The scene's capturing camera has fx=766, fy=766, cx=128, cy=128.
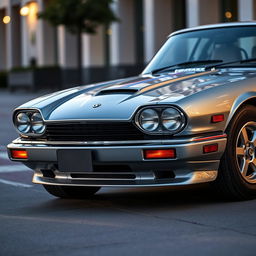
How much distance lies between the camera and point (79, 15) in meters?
28.8

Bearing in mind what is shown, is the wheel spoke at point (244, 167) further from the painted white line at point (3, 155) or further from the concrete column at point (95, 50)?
the concrete column at point (95, 50)

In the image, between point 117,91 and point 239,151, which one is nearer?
point 239,151

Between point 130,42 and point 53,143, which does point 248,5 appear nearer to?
point 130,42

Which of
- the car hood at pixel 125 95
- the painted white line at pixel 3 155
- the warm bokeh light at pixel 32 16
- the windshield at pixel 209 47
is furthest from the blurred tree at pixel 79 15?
the car hood at pixel 125 95

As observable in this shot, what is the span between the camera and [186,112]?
5.49m

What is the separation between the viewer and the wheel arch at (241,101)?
5.85 metres

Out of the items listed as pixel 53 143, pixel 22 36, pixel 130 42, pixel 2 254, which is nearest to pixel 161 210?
pixel 53 143

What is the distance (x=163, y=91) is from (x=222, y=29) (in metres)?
1.54

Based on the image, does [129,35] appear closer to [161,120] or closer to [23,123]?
[23,123]

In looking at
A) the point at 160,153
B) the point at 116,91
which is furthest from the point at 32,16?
the point at 160,153

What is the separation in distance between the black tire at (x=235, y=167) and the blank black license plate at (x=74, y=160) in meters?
0.99

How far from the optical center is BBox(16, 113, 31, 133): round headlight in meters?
6.13

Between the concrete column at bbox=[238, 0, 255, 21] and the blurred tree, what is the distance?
505 cm

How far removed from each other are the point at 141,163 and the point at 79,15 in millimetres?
23740
